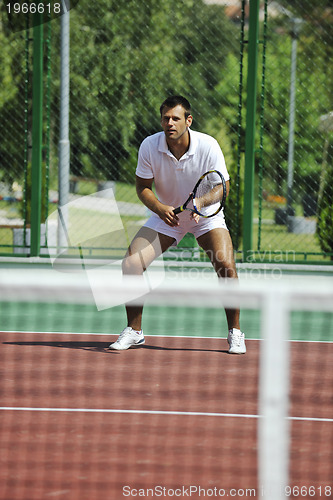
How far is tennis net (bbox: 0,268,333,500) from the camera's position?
259cm

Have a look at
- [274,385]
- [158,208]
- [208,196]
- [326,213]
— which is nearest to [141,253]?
[158,208]

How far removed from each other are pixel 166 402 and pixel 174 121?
1865mm

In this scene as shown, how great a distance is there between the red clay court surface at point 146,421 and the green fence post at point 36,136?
304 centimetres

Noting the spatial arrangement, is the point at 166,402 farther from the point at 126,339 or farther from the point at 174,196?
the point at 174,196

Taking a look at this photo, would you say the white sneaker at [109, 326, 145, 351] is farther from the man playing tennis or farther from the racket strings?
the racket strings

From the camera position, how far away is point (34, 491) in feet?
10.1

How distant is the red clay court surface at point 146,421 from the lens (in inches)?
125

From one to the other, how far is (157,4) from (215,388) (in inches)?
304

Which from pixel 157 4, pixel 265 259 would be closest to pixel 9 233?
pixel 157 4

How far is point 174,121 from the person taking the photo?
5.45m

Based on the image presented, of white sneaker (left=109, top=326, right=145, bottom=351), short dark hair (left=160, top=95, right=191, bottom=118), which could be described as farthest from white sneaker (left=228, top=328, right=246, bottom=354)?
short dark hair (left=160, top=95, right=191, bottom=118)

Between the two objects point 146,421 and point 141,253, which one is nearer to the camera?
point 146,421

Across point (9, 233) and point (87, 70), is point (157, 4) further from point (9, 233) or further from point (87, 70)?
point (9, 233)

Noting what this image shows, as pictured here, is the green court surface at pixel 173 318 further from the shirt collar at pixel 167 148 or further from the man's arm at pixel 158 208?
the shirt collar at pixel 167 148
